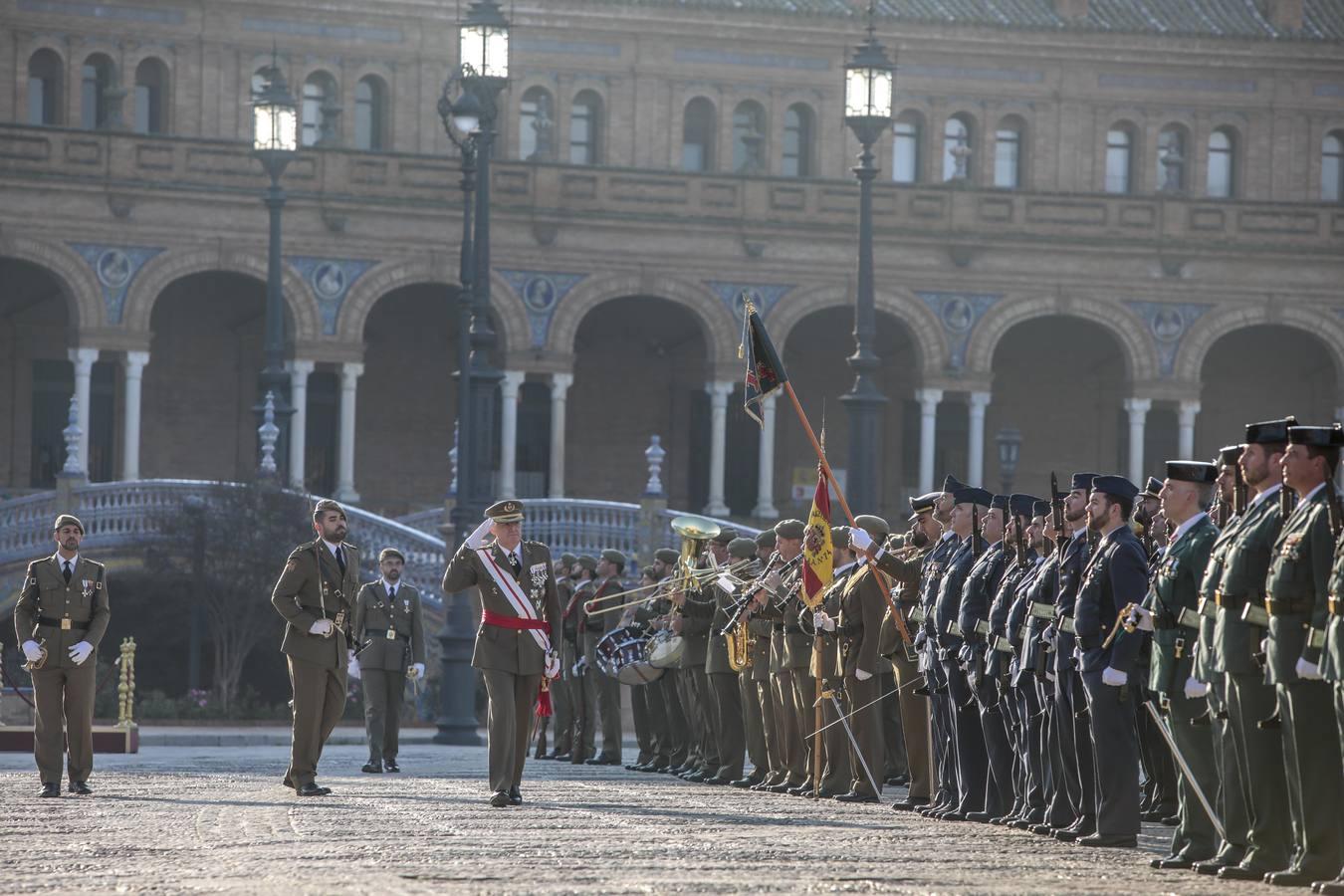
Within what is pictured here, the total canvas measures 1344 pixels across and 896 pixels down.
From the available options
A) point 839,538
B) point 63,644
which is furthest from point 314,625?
point 839,538

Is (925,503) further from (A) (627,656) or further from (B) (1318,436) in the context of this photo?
(B) (1318,436)

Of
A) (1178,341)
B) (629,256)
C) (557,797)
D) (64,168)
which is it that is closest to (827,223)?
(629,256)

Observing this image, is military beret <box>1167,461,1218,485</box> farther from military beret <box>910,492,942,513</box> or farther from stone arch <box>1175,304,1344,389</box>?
stone arch <box>1175,304,1344,389</box>

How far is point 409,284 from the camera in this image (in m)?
42.0

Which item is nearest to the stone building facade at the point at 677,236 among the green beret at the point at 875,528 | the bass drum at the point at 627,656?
the bass drum at the point at 627,656

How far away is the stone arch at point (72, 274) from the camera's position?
130ft

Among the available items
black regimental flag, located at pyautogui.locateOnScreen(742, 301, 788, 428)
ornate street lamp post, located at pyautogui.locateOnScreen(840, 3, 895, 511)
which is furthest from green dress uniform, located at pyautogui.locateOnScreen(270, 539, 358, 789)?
ornate street lamp post, located at pyautogui.locateOnScreen(840, 3, 895, 511)

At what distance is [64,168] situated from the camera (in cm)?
3972

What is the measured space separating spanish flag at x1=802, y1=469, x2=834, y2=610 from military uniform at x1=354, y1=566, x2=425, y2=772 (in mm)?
4279

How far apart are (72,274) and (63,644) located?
81.4 ft

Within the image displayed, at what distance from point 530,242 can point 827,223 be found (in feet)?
15.9

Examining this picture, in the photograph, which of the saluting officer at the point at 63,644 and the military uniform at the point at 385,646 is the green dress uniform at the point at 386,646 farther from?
the saluting officer at the point at 63,644

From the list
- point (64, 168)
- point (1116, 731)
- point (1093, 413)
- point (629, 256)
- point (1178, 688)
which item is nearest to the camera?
point (1178, 688)

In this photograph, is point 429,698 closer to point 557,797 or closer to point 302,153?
point 302,153
